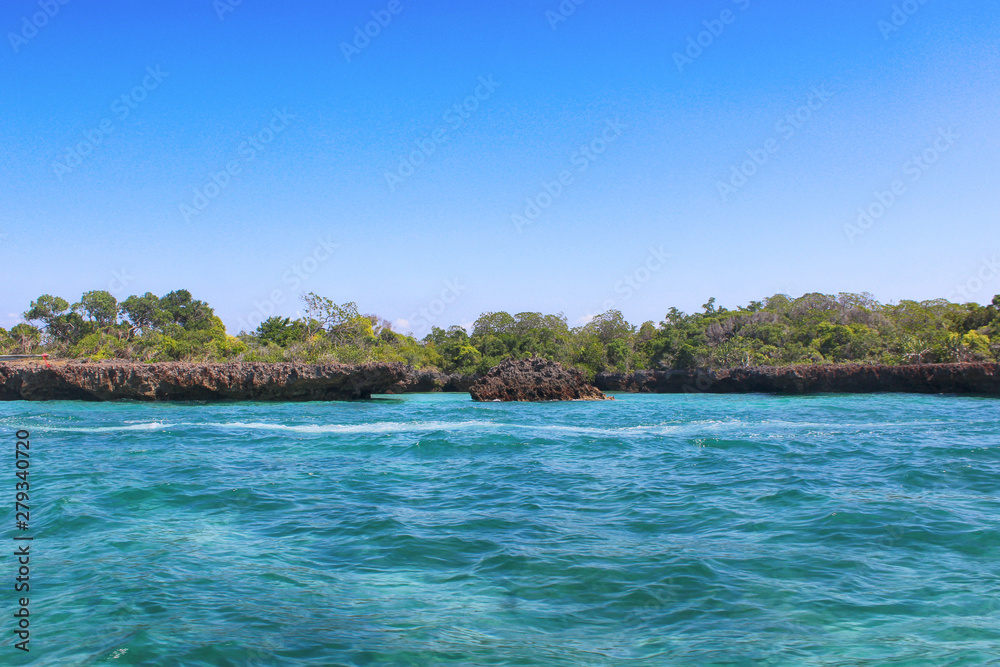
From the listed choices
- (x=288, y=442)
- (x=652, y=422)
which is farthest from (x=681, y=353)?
(x=288, y=442)

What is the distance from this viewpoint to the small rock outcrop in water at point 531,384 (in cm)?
3678

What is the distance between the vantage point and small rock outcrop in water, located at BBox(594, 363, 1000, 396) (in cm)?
3549

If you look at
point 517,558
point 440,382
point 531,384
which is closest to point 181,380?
point 531,384

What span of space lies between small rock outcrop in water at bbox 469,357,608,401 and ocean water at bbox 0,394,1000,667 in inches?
953

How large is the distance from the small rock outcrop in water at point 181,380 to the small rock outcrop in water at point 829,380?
80.3 ft

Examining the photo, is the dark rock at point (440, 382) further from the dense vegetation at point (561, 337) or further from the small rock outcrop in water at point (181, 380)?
the small rock outcrop in water at point (181, 380)

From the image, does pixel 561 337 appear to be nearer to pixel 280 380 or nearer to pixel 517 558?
pixel 280 380

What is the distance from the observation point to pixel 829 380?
133 feet

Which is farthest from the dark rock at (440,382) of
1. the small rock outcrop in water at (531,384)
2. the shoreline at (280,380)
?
the small rock outcrop in water at (531,384)

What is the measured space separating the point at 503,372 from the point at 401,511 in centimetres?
2978

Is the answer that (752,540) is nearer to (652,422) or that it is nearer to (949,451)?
(949,451)

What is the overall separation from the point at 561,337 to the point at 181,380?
127 feet

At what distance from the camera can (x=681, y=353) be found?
5600 cm

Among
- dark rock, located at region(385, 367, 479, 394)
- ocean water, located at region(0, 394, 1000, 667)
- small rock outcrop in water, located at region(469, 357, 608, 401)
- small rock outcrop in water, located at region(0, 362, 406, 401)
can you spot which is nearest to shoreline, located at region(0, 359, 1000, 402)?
small rock outcrop in water, located at region(0, 362, 406, 401)
